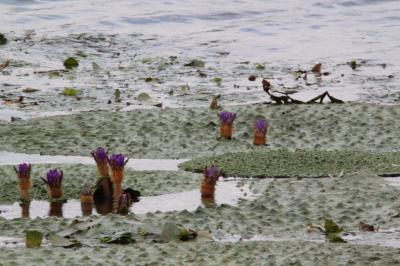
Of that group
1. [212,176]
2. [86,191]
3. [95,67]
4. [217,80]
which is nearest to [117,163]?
[86,191]

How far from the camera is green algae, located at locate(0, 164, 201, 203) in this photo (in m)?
6.07

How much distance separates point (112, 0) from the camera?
1705 cm

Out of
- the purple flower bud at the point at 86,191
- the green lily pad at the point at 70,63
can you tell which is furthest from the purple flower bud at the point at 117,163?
the green lily pad at the point at 70,63

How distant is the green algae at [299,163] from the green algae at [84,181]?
30 cm

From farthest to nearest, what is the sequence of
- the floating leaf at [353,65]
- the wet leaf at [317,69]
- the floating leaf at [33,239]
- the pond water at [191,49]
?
1. the floating leaf at [353,65]
2. the wet leaf at [317,69]
3. the pond water at [191,49]
4. the floating leaf at [33,239]

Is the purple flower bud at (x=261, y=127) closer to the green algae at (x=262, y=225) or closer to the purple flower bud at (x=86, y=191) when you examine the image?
the green algae at (x=262, y=225)

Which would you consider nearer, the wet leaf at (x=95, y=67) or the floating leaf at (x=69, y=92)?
the floating leaf at (x=69, y=92)

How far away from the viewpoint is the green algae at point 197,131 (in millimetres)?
7477

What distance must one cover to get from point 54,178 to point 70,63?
557 cm

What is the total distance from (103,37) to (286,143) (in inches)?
249

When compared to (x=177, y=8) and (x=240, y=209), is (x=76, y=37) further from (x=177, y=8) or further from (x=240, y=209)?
(x=240, y=209)

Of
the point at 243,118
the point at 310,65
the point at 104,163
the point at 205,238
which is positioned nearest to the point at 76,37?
the point at 310,65

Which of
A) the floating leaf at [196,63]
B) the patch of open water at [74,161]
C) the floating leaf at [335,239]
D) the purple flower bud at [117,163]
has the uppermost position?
the purple flower bud at [117,163]

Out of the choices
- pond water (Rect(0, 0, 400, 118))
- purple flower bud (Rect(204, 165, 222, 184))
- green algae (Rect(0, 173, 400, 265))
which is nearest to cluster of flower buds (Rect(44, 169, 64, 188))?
green algae (Rect(0, 173, 400, 265))
